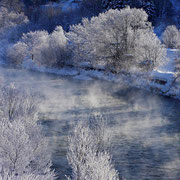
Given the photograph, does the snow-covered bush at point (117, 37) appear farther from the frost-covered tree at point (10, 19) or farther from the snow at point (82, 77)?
the frost-covered tree at point (10, 19)

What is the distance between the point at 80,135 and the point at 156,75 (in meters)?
22.2

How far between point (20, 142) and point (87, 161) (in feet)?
9.33

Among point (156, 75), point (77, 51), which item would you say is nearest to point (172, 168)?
point (156, 75)

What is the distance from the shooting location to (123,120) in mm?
19828

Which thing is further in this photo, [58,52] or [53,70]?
[53,70]

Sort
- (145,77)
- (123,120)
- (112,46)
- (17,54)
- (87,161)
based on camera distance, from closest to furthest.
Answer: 1. (87,161)
2. (123,120)
3. (145,77)
4. (112,46)
5. (17,54)

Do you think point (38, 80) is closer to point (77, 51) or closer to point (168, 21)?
point (77, 51)

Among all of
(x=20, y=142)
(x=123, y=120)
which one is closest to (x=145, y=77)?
(x=123, y=120)

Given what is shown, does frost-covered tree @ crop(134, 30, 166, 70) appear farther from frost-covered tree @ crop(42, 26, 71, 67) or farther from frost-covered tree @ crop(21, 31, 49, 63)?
frost-covered tree @ crop(21, 31, 49, 63)

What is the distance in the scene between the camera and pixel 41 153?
11.6 m

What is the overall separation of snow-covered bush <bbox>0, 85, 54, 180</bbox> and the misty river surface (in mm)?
1931

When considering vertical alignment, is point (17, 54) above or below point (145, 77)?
below

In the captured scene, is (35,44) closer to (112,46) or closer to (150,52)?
(112,46)

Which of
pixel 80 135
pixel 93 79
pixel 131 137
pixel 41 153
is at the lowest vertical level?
pixel 93 79
